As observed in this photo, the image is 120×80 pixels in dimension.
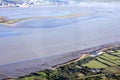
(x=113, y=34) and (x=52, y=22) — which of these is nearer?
(x=113, y=34)

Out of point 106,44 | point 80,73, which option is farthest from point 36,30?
point 80,73

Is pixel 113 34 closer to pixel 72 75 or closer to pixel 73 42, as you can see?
pixel 73 42

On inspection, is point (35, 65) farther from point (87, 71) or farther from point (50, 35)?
point (50, 35)

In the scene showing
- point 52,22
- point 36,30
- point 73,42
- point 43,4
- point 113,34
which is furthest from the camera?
point 43,4

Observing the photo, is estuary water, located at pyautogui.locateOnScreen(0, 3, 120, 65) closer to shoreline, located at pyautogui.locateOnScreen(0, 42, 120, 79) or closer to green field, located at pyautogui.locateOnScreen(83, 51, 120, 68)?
shoreline, located at pyautogui.locateOnScreen(0, 42, 120, 79)

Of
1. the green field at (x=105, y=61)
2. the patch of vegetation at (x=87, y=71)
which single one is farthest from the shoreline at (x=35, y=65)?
the green field at (x=105, y=61)

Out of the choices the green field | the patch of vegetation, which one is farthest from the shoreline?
the green field

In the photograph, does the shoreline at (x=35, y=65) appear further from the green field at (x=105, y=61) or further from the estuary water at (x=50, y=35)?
the green field at (x=105, y=61)

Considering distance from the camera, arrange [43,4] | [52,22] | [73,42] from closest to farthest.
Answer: [73,42] < [52,22] < [43,4]
